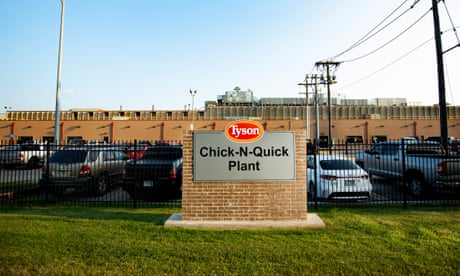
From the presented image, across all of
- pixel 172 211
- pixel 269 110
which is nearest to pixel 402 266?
pixel 172 211

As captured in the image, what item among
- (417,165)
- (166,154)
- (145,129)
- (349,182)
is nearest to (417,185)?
(417,165)

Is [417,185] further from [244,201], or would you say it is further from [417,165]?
[244,201]

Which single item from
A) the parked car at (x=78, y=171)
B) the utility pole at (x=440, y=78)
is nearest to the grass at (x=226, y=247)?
the parked car at (x=78, y=171)

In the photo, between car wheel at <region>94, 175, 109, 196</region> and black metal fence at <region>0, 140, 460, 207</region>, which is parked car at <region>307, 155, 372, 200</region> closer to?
black metal fence at <region>0, 140, 460, 207</region>

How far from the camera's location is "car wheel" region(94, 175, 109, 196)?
1012 cm

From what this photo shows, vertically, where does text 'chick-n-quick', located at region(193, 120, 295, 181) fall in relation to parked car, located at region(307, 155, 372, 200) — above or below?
above

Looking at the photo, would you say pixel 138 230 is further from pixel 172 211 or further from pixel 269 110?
pixel 269 110

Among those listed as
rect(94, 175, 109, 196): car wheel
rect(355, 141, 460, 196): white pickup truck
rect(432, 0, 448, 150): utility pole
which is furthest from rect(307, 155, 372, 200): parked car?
rect(94, 175, 109, 196): car wheel

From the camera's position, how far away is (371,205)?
824cm

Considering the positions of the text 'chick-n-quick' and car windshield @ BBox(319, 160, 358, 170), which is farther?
car windshield @ BBox(319, 160, 358, 170)

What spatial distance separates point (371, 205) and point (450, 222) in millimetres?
2097

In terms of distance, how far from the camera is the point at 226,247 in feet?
16.0

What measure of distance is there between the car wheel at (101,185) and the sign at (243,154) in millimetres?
5778

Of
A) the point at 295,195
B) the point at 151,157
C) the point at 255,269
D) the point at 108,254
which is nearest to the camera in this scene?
the point at 255,269
